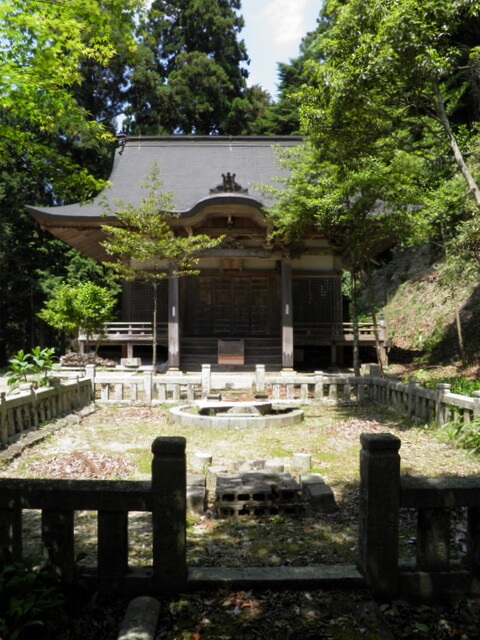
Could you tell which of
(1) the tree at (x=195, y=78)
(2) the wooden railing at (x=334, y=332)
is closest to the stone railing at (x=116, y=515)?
(2) the wooden railing at (x=334, y=332)

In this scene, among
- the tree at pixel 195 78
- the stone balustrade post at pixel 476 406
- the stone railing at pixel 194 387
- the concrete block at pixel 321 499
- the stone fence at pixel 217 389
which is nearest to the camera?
the concrete block at pixel 321 499

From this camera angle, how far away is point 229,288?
19141mm

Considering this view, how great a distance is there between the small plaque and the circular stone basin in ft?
21.7

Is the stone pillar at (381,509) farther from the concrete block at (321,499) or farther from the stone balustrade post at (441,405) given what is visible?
the stone balustrade post at (441,405)

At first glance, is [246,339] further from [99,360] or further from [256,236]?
[99,360]

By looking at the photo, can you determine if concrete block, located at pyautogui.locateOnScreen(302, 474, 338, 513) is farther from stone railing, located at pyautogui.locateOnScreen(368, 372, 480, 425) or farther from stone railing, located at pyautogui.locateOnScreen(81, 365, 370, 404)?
stone railing, located at pyautogui.locateOnScreen(81, 365, 370, 404)

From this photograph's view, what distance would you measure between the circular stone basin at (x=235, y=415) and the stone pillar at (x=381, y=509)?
616cm

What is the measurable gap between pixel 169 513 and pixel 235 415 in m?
6.67

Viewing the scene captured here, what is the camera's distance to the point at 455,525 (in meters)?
4.45

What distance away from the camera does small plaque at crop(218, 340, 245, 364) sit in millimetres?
16923

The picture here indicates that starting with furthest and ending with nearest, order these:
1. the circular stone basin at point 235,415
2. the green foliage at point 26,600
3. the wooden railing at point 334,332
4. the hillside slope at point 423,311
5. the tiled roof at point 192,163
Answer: the tiled roof at point 192,163
the wooden railing at point 334,332
the hillside slope at point 423,311
the circular stone basin at point 235,415
the green foliage at point 26,600

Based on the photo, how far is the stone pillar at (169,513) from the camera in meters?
2.95

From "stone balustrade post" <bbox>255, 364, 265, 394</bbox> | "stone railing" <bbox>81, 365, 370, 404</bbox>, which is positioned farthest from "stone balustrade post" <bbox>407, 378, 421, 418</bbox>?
"stone balustrade post" <bbox>255, 364, 265, 394</bbox>

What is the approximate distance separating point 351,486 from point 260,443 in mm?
2512
